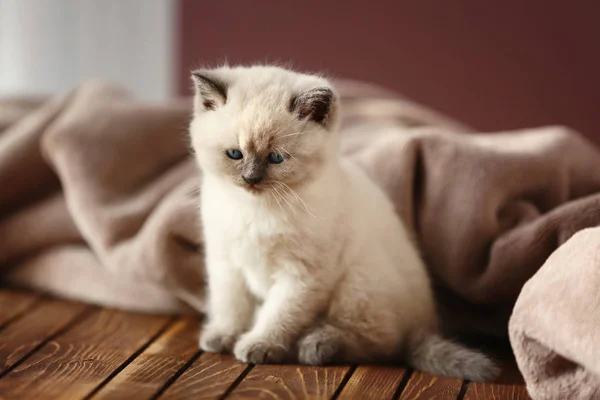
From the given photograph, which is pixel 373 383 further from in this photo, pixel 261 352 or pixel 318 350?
pixel 261 352

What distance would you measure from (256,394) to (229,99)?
0.57 meters

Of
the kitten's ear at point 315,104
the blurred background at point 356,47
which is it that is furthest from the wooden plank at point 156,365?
the blurred background at point 356,47

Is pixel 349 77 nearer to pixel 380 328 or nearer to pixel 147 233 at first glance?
pixel 147 233

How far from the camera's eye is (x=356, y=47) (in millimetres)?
3361

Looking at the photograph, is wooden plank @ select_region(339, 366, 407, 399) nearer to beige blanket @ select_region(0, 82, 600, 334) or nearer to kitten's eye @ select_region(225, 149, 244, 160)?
beige blanket @ select_region(0, 82, 600, 334)

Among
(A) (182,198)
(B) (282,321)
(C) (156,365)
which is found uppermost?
(A) (182,198)

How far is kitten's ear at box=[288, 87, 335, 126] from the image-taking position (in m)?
1.50

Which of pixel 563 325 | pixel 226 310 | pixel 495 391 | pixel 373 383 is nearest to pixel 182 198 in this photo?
pixel 226 310

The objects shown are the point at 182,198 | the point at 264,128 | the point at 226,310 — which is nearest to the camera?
the point at 264,128

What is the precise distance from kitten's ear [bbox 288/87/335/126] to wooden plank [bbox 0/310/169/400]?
2.12 ft

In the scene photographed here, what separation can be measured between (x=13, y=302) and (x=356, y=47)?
6.18 feet

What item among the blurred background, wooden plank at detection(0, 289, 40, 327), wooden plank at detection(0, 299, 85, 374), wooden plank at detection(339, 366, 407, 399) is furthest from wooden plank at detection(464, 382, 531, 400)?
the blurred background

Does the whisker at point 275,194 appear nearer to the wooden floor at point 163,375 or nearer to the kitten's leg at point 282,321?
the kitten's leg at point 282,321

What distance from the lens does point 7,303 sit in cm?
206
